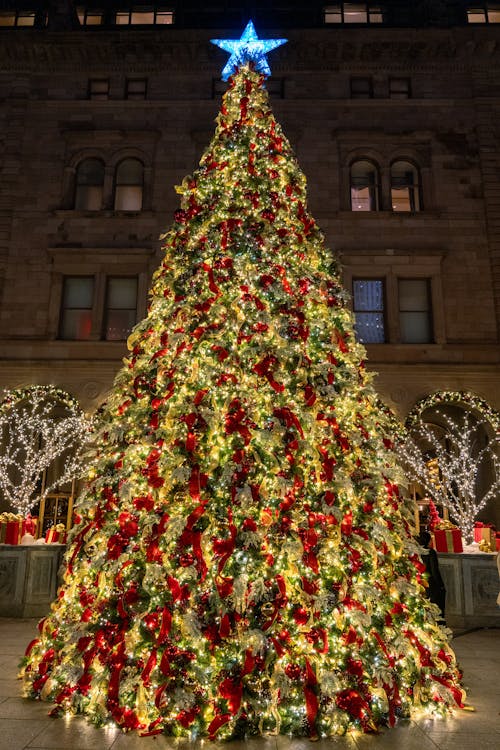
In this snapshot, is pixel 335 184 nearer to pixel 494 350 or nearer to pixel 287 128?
pixel 287 128

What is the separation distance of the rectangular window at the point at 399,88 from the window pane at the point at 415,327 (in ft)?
24.5

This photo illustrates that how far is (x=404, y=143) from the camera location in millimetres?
16234

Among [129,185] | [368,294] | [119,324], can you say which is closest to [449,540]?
[368,294]

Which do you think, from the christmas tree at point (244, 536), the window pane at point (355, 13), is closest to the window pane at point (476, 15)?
the window pane at point (355, 13)

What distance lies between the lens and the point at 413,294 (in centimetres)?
1534

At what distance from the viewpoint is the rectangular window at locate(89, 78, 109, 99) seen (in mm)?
17281

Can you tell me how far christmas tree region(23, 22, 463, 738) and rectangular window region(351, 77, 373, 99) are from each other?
13980 millimetres

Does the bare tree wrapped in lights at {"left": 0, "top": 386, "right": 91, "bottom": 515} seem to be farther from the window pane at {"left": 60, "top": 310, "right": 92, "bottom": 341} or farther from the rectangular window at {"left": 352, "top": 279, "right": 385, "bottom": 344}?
the rectangular window at {"left": 352, "top": 279, "right": 385, "bottom": 344}

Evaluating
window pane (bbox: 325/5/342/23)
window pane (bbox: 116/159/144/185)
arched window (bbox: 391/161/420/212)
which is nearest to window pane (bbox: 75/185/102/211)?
window pane (bbox: 116/159/144/185)

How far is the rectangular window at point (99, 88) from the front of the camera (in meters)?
17.3

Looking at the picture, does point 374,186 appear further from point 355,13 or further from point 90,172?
point 90,172

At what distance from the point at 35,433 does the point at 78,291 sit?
4.34 meters

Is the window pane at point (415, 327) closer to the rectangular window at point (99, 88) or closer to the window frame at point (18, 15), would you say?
the rectangular window at point (99, 88)

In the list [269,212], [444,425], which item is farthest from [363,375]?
[444,425]
